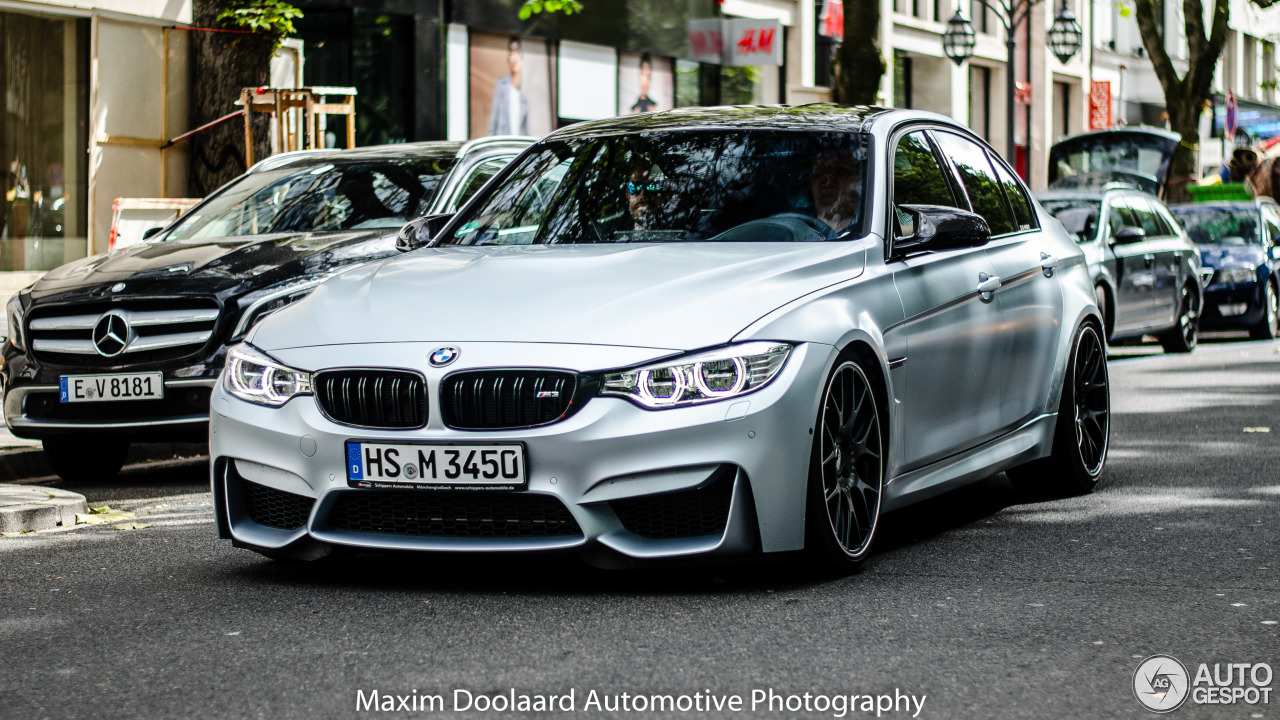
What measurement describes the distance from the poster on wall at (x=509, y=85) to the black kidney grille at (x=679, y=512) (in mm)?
20371

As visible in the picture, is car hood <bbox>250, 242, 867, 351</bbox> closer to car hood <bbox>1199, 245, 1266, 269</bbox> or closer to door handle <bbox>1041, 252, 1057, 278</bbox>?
door handle <bbox>1041, 252, 1057, 278</bbox>

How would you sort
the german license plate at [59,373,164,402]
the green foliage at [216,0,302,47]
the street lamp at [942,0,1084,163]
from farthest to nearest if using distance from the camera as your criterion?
the street lamp at [942,0,1084,163] < the green foliage at [216,0,302,47] < the german license plate at [59,373,164,402]

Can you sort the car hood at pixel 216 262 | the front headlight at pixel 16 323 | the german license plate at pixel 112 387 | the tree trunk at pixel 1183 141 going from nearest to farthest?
the german license plate at pixel 112 387 → the car hood at pixel 216 262 → the front headlight at pixel 16 323 → the tree trunk at pixel 1183 141

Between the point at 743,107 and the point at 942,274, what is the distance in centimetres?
104

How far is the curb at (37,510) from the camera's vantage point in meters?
7.07

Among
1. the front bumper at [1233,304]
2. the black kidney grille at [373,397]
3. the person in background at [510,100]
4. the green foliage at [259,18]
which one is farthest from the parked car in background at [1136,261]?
the person in background at [510,100]

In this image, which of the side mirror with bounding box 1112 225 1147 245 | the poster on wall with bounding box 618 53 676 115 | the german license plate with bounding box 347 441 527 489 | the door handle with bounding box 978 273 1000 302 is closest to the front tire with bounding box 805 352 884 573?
the german license plate with bounding box 347 441 527 489

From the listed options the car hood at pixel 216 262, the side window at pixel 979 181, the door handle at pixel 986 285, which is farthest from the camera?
the car hood at pixel 216 262

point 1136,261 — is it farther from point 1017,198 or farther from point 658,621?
point 658,621

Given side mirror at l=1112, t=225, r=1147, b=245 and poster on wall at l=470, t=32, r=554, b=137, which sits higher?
poster on wall at l=470, t=32, r=554, b=137

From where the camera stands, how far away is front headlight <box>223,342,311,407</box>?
17.6ft

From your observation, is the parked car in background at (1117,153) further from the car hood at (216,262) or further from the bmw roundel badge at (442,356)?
the bmw roundel badge at (442,356)

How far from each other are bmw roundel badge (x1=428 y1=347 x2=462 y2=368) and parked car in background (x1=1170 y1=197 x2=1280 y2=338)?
16.3 metres

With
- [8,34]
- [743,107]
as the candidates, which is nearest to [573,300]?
[743,107]
